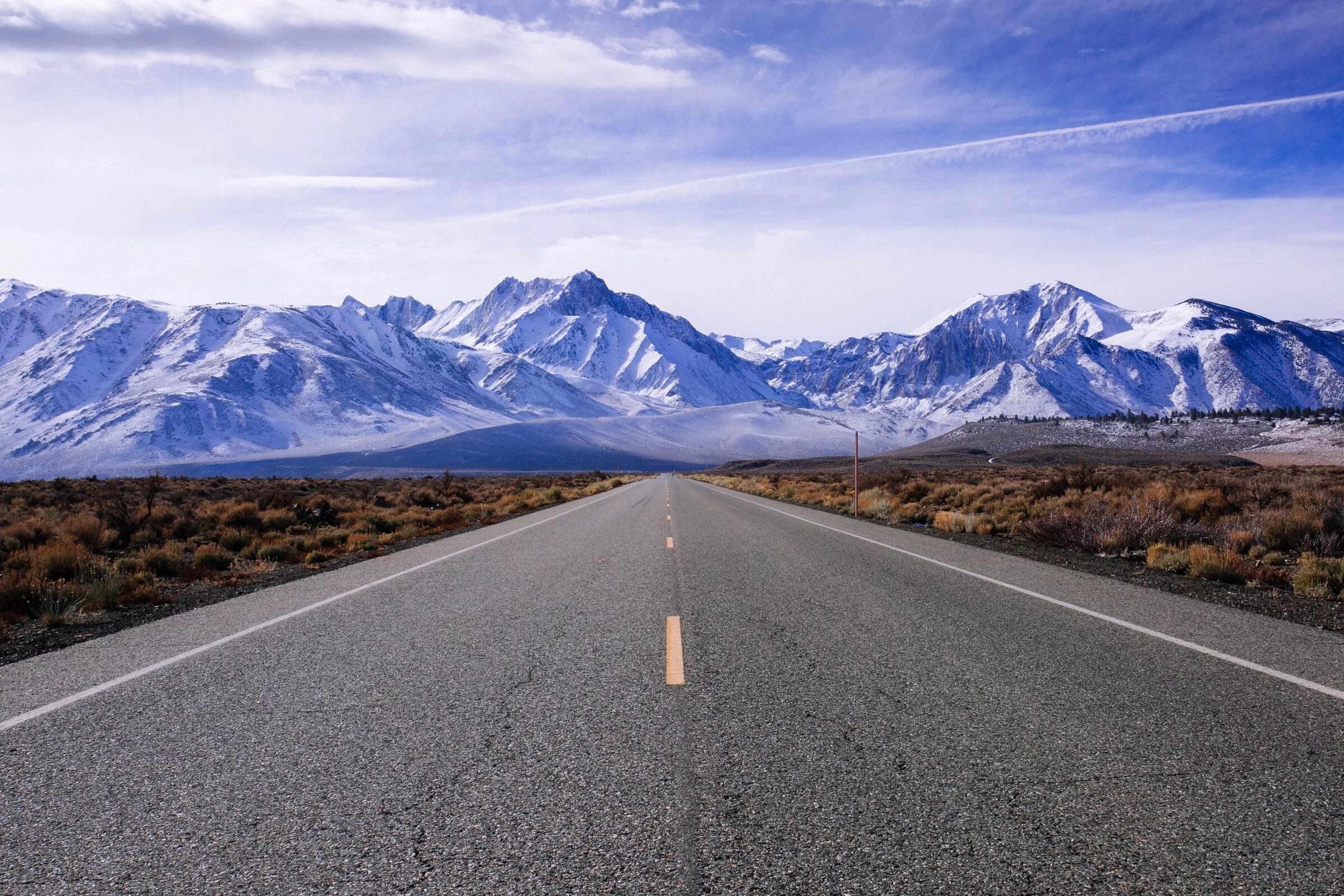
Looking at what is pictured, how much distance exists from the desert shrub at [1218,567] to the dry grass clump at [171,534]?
12.9 metres

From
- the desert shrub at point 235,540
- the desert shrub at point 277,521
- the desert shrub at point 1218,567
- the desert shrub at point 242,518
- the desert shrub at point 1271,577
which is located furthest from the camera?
the desert shrub at point 242,518

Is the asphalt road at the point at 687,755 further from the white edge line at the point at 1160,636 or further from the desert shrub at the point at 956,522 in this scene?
the desert shrub at the point at 956,522

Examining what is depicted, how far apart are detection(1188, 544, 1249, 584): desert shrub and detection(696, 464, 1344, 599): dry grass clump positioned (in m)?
0.02

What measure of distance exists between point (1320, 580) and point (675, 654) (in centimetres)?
837

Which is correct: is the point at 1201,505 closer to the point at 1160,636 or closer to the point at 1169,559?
the point at 1169,559

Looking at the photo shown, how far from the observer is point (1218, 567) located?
33.6 ft

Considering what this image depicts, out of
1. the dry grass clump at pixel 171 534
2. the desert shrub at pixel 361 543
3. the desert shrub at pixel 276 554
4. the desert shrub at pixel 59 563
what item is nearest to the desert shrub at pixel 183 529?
the dry grass clump at pixel 171 534

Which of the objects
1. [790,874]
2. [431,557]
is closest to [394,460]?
[431,557]

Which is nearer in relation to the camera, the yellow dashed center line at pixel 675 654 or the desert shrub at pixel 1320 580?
the yellow dashed center line at pixel 675 654

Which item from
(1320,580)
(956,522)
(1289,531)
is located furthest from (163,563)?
(1289,531)

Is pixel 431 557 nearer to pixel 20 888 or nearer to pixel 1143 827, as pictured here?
pixel 20 888

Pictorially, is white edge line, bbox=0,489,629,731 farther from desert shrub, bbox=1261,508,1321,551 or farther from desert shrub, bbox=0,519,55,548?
desert shrub, bbox=1261,508,1321,551

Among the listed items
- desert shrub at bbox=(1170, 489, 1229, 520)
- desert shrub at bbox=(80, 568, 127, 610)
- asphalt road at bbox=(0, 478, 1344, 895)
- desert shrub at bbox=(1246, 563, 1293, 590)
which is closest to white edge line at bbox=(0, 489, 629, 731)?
asphalt road at bbox=(0, 478, 1344, 895)

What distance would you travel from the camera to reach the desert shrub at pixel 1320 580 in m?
9.05
